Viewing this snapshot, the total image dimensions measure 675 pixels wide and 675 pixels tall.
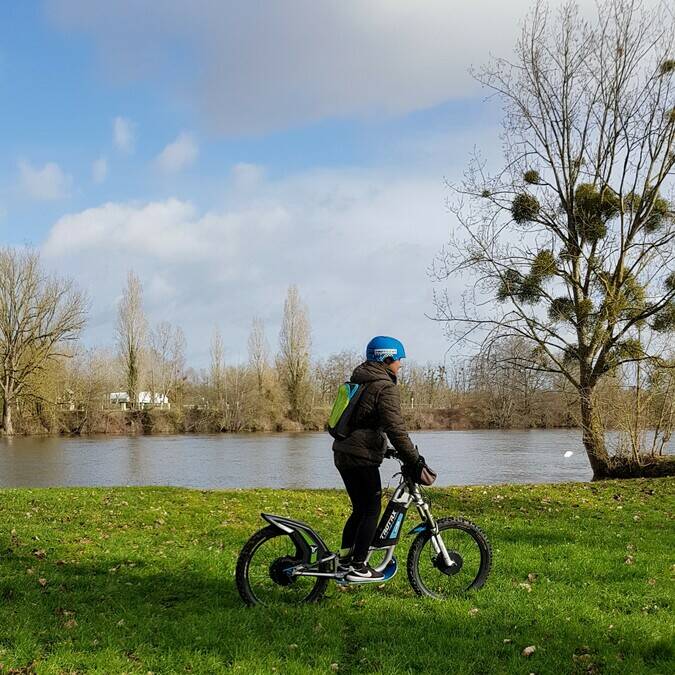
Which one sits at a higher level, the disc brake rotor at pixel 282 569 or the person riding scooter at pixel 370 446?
the person riding scooter at pixel 370 446

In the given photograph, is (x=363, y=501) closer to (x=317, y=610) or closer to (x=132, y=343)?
(x=317, y=610)

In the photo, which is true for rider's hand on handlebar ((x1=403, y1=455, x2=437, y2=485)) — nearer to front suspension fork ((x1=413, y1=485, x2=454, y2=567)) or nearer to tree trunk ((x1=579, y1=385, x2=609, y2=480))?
front suspension fork ((x1=413, y1=485, x2=454, y2=567))

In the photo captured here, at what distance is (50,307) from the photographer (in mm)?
52531

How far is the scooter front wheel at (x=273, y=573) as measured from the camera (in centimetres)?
557

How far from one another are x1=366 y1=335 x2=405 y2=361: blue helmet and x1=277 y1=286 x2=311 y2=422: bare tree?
5407cm

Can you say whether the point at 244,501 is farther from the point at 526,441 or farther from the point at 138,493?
the point at 526,441

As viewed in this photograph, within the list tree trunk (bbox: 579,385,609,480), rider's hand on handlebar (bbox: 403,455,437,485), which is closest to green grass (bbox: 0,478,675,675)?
rider's hand on handlebar (bbox: 403,455,437,485)

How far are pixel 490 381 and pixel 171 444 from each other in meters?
26.0

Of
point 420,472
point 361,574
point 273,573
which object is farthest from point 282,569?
point 420,472

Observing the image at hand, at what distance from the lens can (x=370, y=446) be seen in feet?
18.0

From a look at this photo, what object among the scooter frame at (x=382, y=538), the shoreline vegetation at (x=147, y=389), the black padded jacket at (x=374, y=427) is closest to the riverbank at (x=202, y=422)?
the shoreline vegetation at (x=147, y=389)

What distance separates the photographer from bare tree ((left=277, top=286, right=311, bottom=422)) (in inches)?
2391

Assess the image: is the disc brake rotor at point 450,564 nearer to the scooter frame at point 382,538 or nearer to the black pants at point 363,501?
the scooter frame at point 382,538

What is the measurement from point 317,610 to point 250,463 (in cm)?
2332
